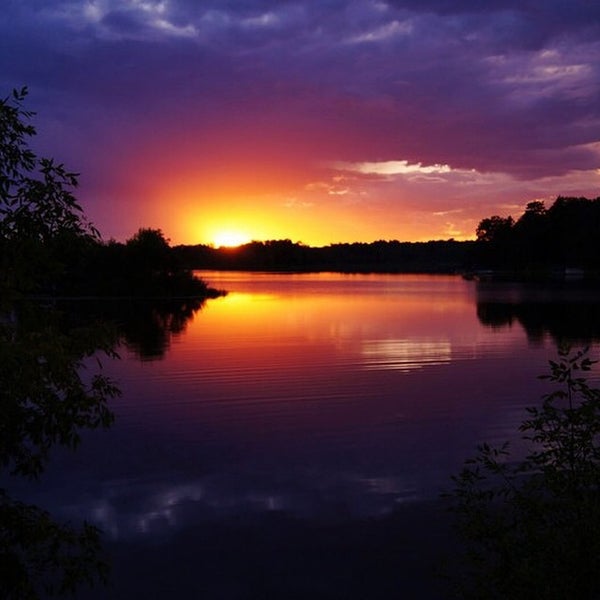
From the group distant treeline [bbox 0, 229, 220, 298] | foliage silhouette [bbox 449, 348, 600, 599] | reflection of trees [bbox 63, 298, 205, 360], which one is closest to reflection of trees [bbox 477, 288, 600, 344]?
reflection of trees [bbox 63, 298, 205, 360]

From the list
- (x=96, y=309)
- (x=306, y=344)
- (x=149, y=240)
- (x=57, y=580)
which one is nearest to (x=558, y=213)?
(x=149, y=240)

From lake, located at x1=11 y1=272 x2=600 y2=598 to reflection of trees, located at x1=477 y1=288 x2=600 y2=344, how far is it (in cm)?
710

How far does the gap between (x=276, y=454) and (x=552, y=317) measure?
46.2 meters

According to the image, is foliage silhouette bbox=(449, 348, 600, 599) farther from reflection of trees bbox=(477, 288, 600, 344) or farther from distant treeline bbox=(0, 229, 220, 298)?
distant treeline bbox=(0, 229, 220, 298)

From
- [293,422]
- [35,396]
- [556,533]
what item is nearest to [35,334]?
[35,396]

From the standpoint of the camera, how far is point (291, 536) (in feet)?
38.7

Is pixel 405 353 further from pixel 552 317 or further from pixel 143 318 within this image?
pixel 143 318

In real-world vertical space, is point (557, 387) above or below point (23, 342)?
below

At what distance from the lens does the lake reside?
36.0 ft

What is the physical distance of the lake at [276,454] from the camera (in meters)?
11.0

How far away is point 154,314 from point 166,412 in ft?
142

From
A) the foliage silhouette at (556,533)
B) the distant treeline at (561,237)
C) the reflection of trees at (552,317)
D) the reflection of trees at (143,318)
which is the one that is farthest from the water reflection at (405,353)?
the distant treeline at (561,237)

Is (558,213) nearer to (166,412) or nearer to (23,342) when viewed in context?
(166,412)

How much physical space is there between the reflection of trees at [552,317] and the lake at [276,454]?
7096mm
